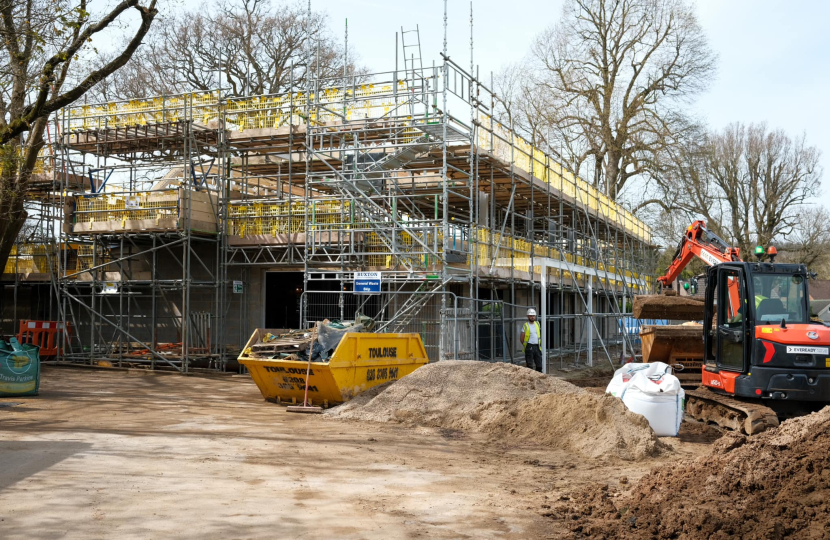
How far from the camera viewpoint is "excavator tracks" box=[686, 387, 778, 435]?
453 inches

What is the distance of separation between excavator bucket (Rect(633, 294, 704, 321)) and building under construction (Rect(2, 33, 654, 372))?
11.8ft

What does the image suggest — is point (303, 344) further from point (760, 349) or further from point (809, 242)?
point (809, 242)

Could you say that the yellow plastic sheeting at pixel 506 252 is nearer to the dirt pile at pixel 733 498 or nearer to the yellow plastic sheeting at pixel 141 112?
the yellow plastic sheeting at pixel 141 112

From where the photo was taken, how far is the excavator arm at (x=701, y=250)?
15.0m

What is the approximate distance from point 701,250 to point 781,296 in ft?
10.5

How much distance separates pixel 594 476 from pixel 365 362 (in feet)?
19.9

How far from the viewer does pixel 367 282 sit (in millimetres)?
18516

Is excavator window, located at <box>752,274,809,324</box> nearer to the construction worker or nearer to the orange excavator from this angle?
the orange excavator

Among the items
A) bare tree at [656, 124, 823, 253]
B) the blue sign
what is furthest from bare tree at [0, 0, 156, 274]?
bare tree at [656, 124, 823, 253]

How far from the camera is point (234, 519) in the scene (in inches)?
274

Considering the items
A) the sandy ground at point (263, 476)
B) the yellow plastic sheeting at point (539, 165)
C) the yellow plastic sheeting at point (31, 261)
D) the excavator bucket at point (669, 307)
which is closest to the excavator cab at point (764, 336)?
the sandy ground at point (263, 476)

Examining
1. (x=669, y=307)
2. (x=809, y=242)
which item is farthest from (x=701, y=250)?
(x=809, y=242)

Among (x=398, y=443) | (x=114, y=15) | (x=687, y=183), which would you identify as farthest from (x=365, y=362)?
(x=687, y=183)

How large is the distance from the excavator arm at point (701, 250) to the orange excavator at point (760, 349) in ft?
4.68
